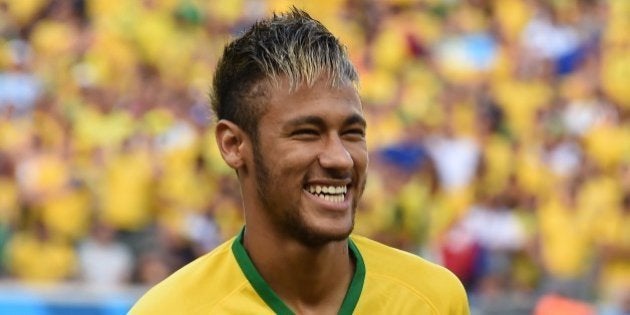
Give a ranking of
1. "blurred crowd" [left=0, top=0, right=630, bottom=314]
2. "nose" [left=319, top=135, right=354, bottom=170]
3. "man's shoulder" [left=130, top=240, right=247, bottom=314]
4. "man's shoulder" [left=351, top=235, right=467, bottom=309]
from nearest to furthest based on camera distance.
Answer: "nose" [left=319, top=135, right=354, bottom=170] < "man's shoulder" [left=130, top=240, right=247, bottom=314] < "man's shoulder" [left=351, top=235, right=467, bottom=309] < "blurred crowd" [left=0, top=0, right=630, bottom=314]

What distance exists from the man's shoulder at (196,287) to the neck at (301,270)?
0.23 ft

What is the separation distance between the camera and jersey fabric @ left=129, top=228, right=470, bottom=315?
124 inches

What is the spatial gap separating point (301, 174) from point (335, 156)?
0.31 feet

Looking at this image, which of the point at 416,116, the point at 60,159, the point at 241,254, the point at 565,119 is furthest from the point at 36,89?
the point at 241,254

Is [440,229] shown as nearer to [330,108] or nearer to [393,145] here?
[393,145]

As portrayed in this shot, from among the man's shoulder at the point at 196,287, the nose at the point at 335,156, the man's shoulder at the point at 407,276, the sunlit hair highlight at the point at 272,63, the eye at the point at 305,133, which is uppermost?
the sunlit hair highlight at the point at 272,63

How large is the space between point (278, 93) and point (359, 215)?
564 cm

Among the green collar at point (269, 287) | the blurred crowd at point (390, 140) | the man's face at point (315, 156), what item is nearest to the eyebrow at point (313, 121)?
the man's face at point (315, 156)

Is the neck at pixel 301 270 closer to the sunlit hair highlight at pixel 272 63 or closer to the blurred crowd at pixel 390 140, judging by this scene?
the sunlit hair highlight at pixel 272 63

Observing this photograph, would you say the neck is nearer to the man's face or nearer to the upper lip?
the man's face

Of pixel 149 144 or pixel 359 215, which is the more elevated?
pixel 149 144

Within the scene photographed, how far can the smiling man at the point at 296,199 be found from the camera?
9.84 feet

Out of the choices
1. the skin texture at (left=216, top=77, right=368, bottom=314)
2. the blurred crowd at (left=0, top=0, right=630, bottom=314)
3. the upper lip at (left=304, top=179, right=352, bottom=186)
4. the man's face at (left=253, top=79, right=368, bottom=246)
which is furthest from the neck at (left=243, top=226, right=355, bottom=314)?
the blurred crowd at (left=0, top=0, right=630, bottom=314)

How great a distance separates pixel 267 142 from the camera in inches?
120
